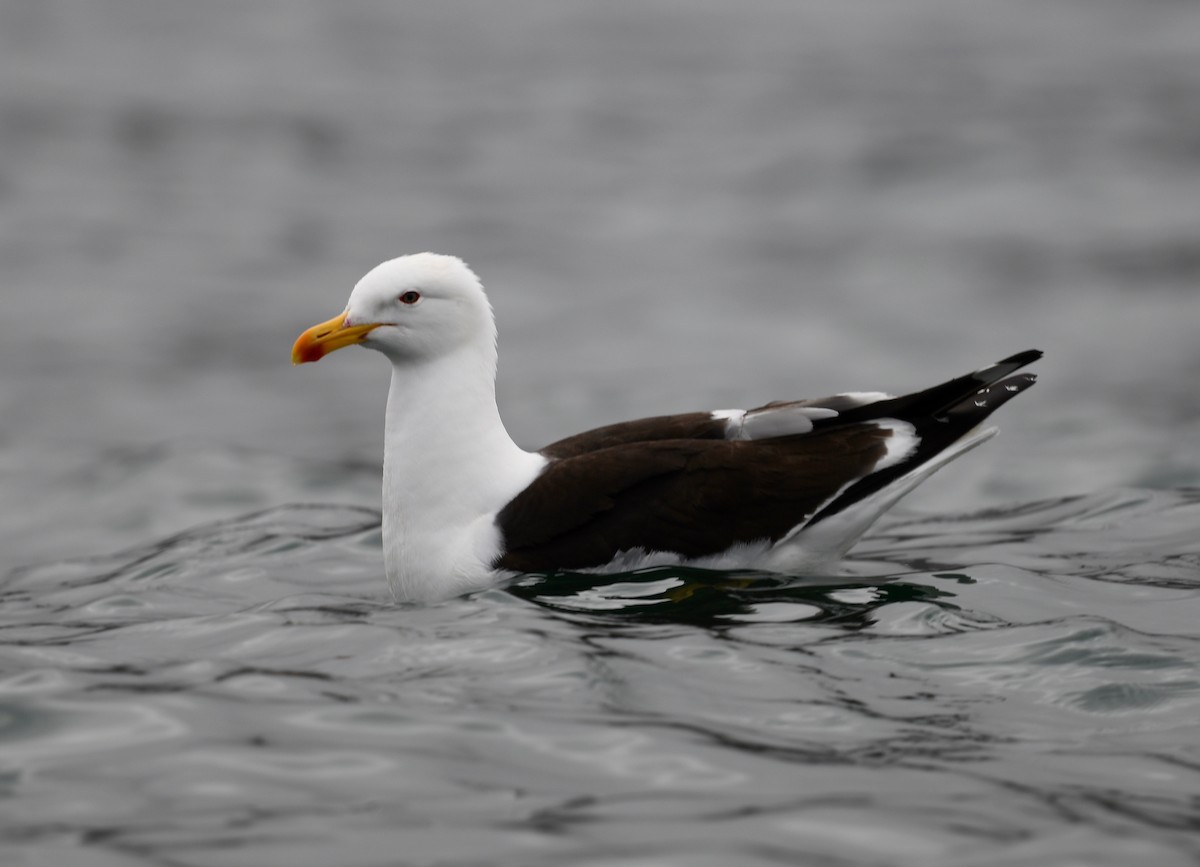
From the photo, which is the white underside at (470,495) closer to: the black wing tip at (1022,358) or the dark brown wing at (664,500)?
the dark brown wing at (664,500)

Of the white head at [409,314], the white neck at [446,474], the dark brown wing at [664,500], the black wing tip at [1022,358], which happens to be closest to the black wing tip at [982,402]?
the black wing tip at [1022,358]

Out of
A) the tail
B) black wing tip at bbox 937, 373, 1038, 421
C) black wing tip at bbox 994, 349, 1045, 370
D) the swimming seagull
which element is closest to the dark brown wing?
the swimming seagull

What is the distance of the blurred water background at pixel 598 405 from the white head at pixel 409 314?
49.4 inches

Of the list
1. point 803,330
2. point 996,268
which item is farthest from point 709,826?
point 996,268

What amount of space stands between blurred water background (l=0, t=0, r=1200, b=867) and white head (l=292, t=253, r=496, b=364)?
125cm

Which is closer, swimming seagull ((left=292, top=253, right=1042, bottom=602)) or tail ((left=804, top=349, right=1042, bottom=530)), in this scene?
swimming seagull ((left=292, top=253, right=1042, bottom=602))

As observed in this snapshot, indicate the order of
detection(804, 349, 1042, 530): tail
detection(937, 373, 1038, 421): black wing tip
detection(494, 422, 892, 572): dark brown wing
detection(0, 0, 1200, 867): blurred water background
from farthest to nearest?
detection(937, 373, 1038, 421): black wing tip
detection(804, 349, 1042, 530): tail
detection(494, 422, 892, 572): dark brown wing
detection(0, 0, 1200, 867): blurred water background

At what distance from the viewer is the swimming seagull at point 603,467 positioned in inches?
309

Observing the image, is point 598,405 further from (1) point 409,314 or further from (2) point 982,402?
(2) point 982,402

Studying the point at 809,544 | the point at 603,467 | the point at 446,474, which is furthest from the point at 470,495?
the point at 809,544

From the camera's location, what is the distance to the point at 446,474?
8180mm

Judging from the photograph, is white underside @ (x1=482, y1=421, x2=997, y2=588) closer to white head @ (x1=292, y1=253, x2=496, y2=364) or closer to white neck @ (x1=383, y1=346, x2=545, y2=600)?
white neck @ (x1=383, y1=346, x2=545, y2=600)

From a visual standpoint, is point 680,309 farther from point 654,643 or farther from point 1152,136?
point 654,643

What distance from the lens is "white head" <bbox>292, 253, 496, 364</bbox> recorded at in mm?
8234
